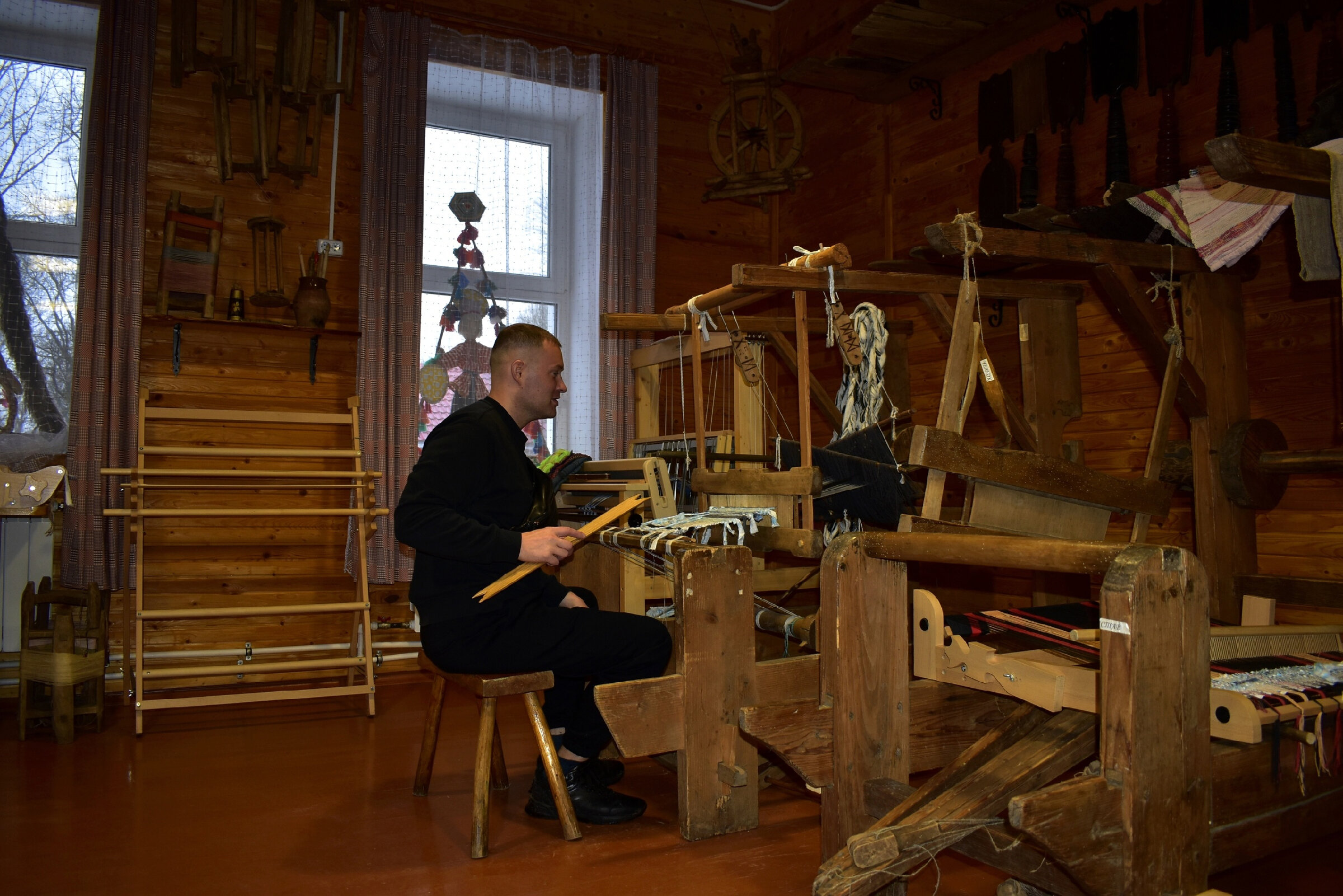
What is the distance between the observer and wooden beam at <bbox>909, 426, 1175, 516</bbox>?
2.41 meters

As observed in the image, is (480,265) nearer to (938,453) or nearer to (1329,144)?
(938,453)

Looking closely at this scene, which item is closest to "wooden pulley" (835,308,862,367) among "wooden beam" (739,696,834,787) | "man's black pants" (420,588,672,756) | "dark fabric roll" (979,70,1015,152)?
"man's black pants" (420,588,672,756)

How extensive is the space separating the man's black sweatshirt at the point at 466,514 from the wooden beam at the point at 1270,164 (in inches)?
69.3

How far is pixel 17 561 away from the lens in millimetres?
4152

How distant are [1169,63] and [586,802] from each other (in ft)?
10.7

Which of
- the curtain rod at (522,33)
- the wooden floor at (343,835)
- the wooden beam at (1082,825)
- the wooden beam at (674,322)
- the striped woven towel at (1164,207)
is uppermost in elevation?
the curtain rod at (522,33)

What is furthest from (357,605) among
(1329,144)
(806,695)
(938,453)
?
(1329,144)

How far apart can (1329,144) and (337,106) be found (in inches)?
162

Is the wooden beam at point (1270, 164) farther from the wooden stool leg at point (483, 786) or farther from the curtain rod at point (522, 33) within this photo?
the curtain rod at point (522, 33)

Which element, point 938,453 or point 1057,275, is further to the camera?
point 1057,275

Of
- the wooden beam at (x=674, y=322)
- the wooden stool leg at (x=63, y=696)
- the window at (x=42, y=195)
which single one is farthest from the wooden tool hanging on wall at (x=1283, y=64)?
the window at (x=42, y=195)

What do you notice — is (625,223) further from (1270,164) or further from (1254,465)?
(1270,164)

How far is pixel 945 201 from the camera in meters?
4.57

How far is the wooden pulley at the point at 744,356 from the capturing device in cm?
340
